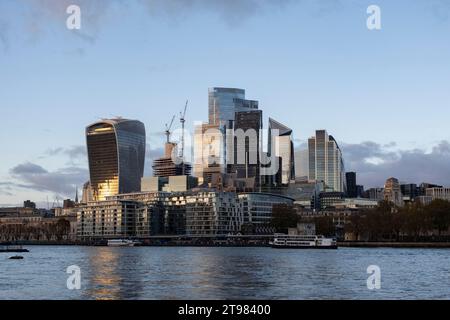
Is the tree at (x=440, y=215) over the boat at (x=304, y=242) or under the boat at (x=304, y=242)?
over

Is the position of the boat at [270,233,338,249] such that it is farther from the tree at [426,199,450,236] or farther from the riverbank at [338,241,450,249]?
the tree at [426,199,450,236]

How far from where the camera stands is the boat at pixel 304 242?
164 m

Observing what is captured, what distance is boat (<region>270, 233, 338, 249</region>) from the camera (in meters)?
164

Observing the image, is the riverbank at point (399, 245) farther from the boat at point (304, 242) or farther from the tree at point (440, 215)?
the boat at point (304, 242)

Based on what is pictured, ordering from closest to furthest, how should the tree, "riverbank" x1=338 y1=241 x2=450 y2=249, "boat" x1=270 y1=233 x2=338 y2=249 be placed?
1. "boat" x1=270 y1=233 x2=338 y2=249
2. the tree
3. "riverbank" x1=338 y1=241 x2=450 y2=249

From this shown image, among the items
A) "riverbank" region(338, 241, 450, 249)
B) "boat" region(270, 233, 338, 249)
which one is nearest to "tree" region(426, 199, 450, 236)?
"riverbank" region(338, 241, 450, 249)

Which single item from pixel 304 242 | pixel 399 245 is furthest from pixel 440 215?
pixel 304 242

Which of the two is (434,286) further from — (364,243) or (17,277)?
(364,243)

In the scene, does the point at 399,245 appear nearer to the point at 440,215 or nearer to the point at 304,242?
the point at 440,215

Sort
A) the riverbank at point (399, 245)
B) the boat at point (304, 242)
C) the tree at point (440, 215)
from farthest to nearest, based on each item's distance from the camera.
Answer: the riverbank at point (399, 245) < the tree at point (440, 215) < the boat at point (304, 242)

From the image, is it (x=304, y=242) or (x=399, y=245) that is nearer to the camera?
(x=304, y=242)

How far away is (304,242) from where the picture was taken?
548 ft

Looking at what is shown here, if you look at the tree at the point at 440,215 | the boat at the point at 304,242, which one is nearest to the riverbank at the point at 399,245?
the tree at the point at 440,215
